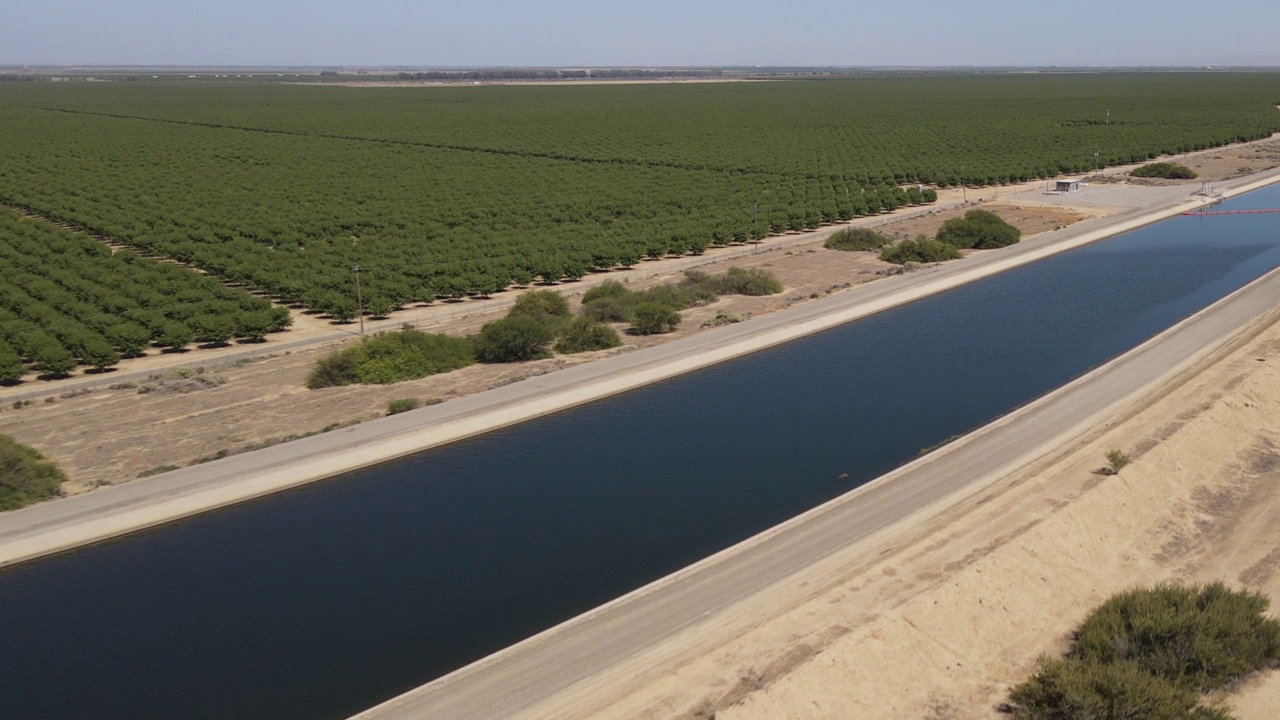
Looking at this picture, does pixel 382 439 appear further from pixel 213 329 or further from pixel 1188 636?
pixel 1188 636

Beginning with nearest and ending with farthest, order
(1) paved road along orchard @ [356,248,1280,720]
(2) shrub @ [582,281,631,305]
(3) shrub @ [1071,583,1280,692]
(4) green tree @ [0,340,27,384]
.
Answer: (3) shrub @ [1071,583,1280,692], (1) paved road along orchard @ [356,248,1280,720], (4) green tree @ [0,340,27,384], (2) shrub @ [582,281,631,305]

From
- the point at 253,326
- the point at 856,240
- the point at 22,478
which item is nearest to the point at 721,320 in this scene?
the point at 253,326

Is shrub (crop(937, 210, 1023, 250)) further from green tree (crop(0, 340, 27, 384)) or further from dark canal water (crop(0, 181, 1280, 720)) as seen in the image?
green tree (crop(0, 340, 27, 384))

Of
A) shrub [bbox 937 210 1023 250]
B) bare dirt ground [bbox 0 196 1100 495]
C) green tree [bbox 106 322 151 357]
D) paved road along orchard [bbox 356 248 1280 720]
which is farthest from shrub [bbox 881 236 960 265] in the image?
green tree [bbox 106 322 151 357]

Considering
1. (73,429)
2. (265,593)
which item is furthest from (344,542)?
(73,429)

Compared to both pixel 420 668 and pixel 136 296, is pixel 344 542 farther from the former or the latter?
pixel 136 296

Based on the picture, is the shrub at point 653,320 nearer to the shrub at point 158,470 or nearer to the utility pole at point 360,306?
the utility pole at point 360,306
